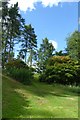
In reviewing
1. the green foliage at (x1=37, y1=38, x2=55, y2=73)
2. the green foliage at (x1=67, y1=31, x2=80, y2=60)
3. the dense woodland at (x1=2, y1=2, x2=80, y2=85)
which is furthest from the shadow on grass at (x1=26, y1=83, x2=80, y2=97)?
the green foliage at (x1=37, y1=38, x2=55, y2=73)

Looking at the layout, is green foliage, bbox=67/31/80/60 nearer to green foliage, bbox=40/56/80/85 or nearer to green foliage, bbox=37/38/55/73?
green foliage, bbox=40/56/80/85

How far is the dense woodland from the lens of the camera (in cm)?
3012

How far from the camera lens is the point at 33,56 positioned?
213 ft

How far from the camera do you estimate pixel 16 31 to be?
45.4 metres

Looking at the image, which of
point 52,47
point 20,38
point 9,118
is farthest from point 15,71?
point 52,47

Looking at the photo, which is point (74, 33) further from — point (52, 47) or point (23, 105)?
point (23, 105)

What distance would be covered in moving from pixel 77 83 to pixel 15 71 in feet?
29.4

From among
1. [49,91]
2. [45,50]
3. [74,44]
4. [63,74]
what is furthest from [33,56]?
[49,91]

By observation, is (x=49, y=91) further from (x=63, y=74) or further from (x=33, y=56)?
(x=33, y=56)

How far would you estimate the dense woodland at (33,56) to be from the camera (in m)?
30.1

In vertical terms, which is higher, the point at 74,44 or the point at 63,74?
the point at 74,44

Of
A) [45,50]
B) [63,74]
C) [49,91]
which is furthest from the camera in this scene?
[45,50]

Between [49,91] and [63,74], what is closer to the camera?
[49,91]

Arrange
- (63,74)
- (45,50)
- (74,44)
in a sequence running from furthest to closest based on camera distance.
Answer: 1. (45,50)
2. (74,44)
3. (63,74)
